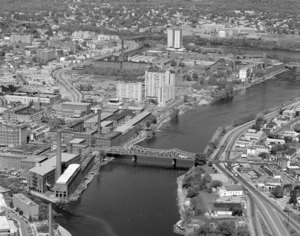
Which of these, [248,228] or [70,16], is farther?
[70,16]

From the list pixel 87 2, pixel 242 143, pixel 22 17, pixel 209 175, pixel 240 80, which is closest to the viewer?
pixel 209 175

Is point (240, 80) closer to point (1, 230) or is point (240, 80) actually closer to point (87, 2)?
point (1, 230)

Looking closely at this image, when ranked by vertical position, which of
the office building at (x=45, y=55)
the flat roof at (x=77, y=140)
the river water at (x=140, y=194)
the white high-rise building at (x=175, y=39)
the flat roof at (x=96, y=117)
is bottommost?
the river water at (x=140, y=194)

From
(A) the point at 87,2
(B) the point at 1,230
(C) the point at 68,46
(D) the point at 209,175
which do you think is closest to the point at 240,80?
Answer: (C) the point at 68,46

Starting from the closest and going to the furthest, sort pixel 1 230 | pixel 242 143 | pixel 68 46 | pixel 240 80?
pixel 1 230 < pixel 242 143 < pixel 240 80 < pixel 68 46

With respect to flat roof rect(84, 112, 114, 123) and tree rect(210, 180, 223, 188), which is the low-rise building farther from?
flat roof rect(84, 112, 114, 123)

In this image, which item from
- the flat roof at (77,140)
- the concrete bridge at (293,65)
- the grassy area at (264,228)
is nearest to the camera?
the grassy area at (264,228)

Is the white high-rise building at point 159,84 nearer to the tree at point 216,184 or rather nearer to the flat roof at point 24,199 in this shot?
the tree at point 216,184

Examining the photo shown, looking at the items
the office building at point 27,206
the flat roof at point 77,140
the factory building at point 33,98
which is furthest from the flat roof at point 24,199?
the factory building at point 33,98

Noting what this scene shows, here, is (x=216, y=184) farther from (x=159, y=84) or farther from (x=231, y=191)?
(x=159, y=84)
